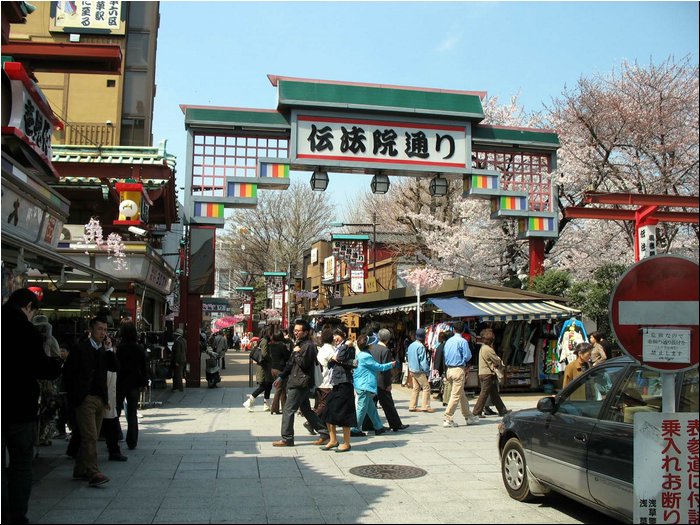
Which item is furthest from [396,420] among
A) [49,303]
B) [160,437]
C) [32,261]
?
[49,303]

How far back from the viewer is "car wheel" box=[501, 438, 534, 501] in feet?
21.0

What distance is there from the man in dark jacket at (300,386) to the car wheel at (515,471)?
3.51 metres

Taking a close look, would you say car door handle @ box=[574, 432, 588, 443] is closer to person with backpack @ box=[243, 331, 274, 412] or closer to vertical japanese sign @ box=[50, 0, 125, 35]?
person with backpack @ box=[243, 331, 274, 412]

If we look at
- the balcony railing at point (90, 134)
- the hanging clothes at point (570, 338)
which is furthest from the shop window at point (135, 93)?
the hanging clothes at point (570, 338)

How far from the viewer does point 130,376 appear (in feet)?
29.0

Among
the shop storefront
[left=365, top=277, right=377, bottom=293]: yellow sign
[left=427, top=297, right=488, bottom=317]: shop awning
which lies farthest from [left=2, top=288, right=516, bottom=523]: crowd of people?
[left=365, top=277, right=377, bottom=293]: yellow sign

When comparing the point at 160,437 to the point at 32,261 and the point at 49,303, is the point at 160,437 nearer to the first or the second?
the point at 32,261

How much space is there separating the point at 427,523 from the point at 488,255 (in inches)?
822

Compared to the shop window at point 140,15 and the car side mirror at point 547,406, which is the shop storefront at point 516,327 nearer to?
the car side mirror at point 547,406

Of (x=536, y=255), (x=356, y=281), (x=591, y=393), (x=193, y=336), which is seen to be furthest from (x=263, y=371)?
(x=356, y=281)

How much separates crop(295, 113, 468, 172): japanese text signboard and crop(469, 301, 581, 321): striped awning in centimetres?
416

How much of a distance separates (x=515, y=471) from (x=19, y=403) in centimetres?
476

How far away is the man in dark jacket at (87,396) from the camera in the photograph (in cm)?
688

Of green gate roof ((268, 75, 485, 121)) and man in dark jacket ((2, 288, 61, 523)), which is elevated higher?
green gate roof ((268, 75, 485, 121))
